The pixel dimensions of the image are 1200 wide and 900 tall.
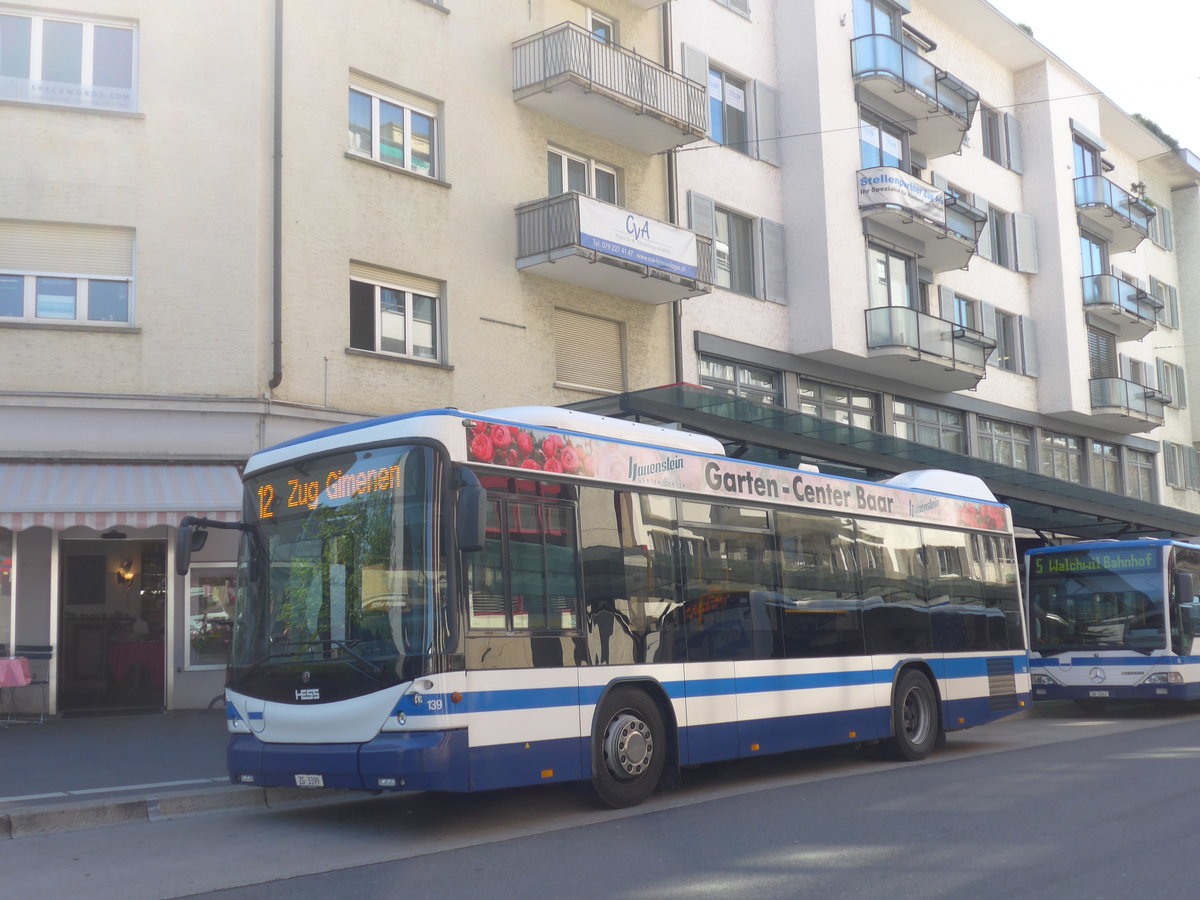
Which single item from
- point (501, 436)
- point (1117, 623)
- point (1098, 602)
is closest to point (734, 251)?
point (1098, 602)

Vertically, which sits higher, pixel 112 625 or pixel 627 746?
pixel 112 625

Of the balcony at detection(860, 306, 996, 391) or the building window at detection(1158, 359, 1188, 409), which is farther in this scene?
the building window at detection(1158, 359, 1188, 409)

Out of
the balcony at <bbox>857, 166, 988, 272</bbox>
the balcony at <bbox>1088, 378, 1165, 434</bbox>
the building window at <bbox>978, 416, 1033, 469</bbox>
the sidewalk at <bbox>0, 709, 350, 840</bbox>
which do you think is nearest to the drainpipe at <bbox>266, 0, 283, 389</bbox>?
the sidewalk at <bbox>0, 709, 350, 840</bbox>

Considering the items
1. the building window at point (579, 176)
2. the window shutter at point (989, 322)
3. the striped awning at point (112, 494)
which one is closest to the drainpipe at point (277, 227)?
the striped awning at point (112, 494)

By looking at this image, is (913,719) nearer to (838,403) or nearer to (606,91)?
(606,91)

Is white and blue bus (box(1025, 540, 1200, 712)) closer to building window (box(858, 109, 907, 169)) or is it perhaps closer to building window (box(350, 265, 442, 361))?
building window (box(350, 265, 442, 361))

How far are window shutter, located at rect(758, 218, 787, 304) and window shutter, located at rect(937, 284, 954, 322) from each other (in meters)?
6.25

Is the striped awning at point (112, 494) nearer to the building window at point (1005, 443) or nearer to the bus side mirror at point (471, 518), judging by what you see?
the bus side mirror at point (471, 518)

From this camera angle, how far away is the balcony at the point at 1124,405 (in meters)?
36.0

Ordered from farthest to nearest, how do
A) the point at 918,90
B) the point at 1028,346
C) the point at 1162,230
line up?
the point at 1162,230 → the point at 1028,346 → the point at 918,90

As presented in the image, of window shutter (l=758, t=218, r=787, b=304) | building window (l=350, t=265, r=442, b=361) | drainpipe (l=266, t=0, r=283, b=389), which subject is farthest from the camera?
window shutter (l=758, t=218, r=787, b=304)

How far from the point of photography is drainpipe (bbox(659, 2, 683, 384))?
2317 centimetres

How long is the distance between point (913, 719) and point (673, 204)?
498 inches

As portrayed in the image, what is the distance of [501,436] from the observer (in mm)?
9219
